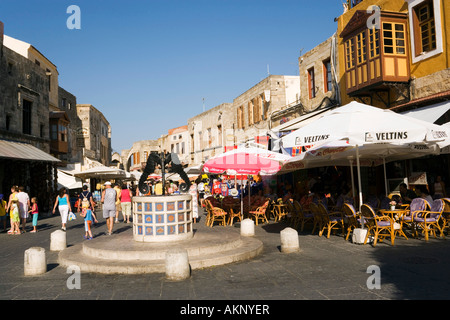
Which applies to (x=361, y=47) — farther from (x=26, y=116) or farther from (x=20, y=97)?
(x=26, y=116)

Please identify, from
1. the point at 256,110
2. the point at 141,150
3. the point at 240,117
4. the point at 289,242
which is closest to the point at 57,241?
the point at 289,242

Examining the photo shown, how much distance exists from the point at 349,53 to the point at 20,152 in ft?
51.6

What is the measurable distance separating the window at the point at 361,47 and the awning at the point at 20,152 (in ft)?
49.6

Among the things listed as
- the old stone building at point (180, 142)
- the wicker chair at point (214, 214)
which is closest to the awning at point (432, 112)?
the wicker chair at point (214, 214)

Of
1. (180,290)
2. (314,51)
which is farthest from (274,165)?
(314,51)

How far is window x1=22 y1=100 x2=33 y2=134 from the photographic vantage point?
2089cm

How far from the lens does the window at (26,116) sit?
20.9 meters

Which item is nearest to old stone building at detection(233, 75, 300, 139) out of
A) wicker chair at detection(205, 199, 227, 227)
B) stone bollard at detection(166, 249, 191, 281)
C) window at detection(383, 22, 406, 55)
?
window at detection(383, 22, 406, 55)

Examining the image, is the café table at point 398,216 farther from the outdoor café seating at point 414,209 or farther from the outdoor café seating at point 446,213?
the outdoor café seating at point 446,213

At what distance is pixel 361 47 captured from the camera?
14.7 meters

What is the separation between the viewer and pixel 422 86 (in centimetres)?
1267

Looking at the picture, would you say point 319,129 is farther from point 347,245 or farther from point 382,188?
point 382,188

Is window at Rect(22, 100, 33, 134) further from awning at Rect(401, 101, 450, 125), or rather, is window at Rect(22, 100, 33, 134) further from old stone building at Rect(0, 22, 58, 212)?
awning at Rect(401, 101, 450, 125)
